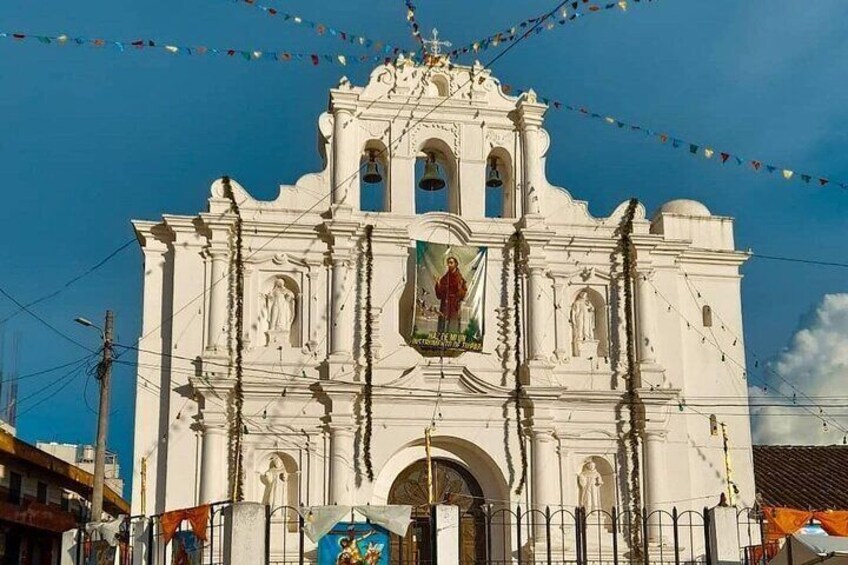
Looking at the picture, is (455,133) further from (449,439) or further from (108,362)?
(108,362)

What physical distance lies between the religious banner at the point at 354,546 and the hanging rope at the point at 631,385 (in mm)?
9906

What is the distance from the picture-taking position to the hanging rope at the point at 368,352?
2789 centimetres

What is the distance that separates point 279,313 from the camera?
29.0m

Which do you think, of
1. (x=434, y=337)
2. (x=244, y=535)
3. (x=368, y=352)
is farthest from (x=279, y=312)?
(x=244, y=535)

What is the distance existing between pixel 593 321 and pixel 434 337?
4159 millimetres

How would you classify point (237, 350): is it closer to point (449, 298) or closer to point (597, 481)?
point (449, 298)

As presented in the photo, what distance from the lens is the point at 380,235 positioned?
29219 millimetres

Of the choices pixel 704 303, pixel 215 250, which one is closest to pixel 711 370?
pixel 704 303

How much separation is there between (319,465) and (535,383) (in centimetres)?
526

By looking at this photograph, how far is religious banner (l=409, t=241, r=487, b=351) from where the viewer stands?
28.7 metres

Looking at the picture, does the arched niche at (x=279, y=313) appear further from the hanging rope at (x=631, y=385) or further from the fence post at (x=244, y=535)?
the fence post at (x=244, y=535)

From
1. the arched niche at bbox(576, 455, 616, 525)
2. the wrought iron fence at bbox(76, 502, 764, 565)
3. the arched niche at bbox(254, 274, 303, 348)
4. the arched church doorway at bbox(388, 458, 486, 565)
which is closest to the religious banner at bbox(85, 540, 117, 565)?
the wrought iron fence at bbox(76, 502, 764, 565)

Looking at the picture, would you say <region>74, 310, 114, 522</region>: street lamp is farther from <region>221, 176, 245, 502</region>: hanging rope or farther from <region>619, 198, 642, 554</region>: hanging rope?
<region>619, 198, 642, 554</region>: hanging rope

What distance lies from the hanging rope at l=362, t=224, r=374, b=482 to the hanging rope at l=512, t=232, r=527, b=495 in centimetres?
335
